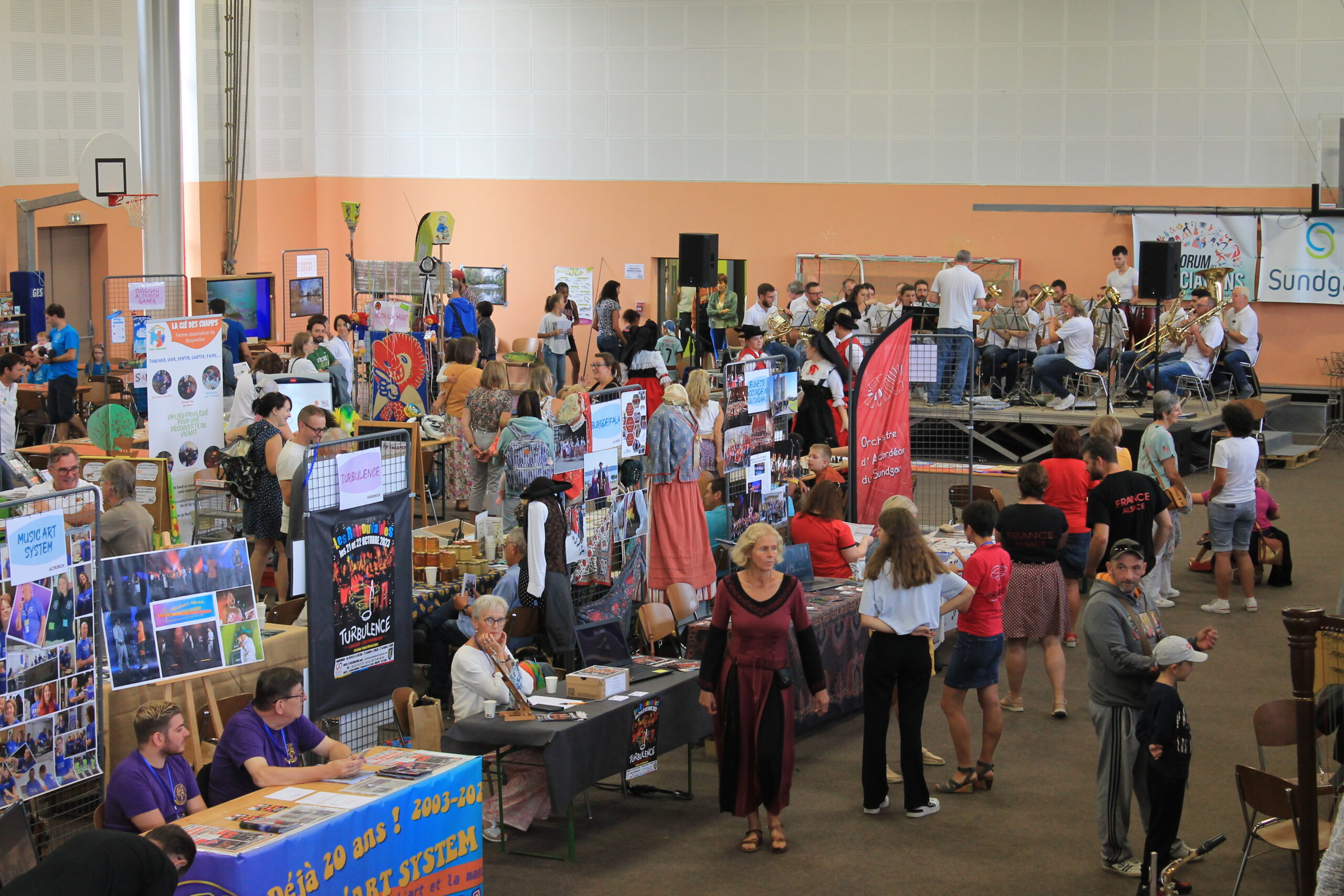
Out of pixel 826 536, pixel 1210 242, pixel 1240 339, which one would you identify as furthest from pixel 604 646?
pixel 1210 242

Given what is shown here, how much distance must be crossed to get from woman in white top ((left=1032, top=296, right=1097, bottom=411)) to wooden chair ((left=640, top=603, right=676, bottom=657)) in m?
7.53

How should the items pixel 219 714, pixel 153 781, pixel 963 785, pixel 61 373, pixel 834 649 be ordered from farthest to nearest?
pixel 61 373 → pixel 834 649 → pixel 963 785 → pixel 219 714 → pixel 153 781

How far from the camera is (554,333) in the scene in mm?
16875

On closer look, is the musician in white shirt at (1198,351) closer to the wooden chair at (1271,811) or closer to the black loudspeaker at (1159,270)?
the black loudspeaker at (1159,270)

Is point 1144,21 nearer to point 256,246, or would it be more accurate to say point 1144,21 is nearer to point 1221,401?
point 1221,401

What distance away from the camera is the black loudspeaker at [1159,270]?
13305 mm

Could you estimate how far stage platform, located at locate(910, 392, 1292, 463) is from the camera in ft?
42.9

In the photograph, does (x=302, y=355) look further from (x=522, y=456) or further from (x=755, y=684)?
(x=755, y=684)

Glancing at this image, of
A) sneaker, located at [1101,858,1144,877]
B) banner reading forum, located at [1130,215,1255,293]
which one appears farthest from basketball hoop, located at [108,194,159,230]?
sneaker, located at [1101,858,1144,877]

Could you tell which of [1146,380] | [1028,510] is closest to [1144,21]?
[1146,380]

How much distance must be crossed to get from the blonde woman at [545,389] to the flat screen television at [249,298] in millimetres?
7107

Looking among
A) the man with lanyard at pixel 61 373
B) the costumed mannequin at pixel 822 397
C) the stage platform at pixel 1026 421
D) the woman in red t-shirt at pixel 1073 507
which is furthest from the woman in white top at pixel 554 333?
the woman in red t-shirt at pixel 1073 507

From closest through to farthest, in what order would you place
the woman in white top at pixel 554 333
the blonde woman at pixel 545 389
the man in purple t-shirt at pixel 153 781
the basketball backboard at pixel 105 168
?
the man in purple t-shirt at pixel 153 781 < the blonde woman at pixel 545 389 < the basketball backboard at pixel 105 168 < the woman in white top at pixel 554 333

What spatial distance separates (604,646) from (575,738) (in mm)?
1220
